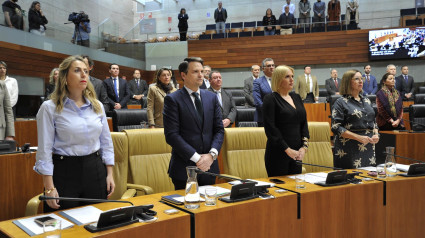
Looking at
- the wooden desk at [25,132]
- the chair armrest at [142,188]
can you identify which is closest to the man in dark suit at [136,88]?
the wooden desk at [25,132]

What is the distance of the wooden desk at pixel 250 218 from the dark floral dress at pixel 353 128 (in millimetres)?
1047

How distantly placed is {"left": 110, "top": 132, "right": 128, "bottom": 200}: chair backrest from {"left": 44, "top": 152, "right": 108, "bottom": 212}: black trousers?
0.63 meters

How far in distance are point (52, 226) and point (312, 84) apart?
676 cm

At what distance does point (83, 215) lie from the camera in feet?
4.67

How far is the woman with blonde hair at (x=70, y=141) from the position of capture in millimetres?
1572

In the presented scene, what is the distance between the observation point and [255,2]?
12.4m

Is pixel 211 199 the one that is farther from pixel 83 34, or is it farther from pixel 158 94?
pixel 83 34

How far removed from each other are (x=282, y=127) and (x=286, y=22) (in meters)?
8.46

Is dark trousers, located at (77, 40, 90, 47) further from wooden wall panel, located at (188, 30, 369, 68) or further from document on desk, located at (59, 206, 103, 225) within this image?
document on desk, located at (59, 206, 103, 225)

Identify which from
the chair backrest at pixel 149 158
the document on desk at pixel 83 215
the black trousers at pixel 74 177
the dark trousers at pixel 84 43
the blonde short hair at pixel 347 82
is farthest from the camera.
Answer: the dark trousers at pixel 84 43

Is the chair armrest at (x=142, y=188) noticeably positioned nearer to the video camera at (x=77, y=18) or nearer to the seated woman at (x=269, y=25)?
the video camera at (x=77, y=18)

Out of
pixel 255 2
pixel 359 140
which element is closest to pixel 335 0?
pixel 255 2

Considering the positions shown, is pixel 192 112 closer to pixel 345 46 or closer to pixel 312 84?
pixel 312 84

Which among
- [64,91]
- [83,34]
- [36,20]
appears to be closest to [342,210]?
[64,91]
